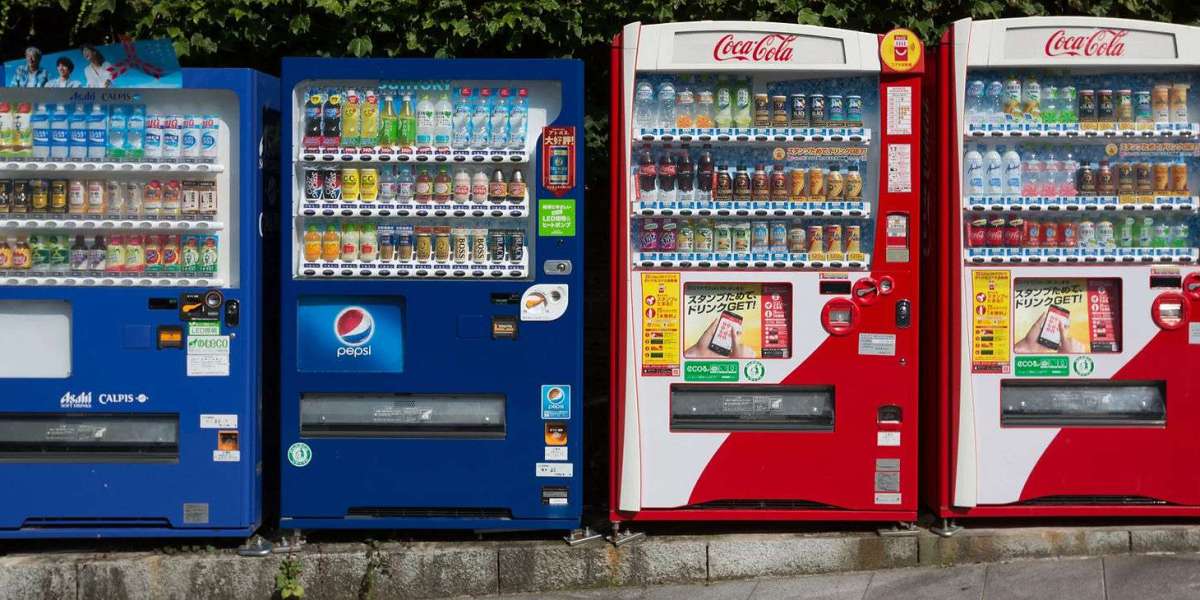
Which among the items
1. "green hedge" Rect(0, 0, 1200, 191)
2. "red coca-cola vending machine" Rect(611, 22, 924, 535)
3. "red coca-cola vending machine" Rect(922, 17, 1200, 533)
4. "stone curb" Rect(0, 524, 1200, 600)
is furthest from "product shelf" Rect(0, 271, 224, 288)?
"red coca-cola vending machine" Rect(922, 17, 1200, 533)

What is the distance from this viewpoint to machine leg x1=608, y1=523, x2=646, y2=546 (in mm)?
5645

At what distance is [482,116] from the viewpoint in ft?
17.9

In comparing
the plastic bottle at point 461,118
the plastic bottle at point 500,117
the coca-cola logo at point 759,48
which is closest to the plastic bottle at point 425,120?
the plastic bottle at point 461,118

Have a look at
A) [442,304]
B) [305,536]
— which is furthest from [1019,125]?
[305,536]

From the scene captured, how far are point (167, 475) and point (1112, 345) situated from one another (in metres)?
4.55

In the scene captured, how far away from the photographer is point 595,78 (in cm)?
678

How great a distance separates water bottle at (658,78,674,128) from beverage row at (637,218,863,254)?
0.47 meters

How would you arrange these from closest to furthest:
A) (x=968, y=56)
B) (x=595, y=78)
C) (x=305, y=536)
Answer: (x=968, y=56), (x=305, y=536), (x=595, y=78)

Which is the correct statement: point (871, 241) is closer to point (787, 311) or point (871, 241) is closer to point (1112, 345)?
point (787, 311)

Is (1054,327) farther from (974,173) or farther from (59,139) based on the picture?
(59,139)

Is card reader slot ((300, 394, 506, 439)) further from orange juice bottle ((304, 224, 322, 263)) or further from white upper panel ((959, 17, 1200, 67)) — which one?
white upper panel ((959, 17, 1200, 67))

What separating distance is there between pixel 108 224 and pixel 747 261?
2.96 metres

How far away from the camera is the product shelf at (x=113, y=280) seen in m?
5.44

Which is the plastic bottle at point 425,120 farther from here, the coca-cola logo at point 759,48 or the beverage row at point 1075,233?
the beverage row at point 1075,233
